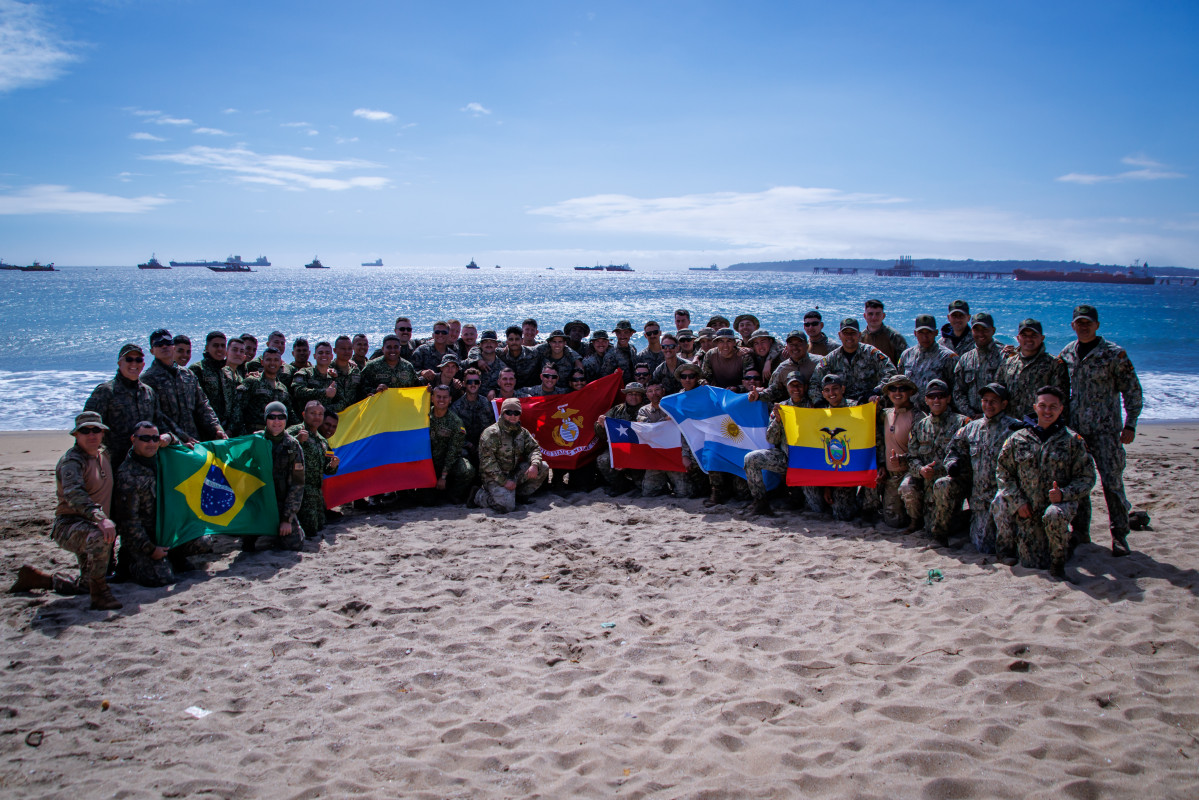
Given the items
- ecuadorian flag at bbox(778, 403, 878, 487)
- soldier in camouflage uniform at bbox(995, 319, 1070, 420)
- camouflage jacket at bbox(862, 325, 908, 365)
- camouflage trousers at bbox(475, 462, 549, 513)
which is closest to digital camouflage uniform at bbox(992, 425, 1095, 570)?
soldier in camouflage uniform at bbox(995, 319, 1070, 420)

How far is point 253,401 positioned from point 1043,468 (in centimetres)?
834

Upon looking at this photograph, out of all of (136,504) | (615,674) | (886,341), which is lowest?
(615,674)

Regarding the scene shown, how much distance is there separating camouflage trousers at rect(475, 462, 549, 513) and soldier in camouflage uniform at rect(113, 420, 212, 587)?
3.46m

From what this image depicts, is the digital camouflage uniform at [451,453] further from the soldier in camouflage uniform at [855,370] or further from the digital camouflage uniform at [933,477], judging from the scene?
the digital camouflage uniform at [933,477]

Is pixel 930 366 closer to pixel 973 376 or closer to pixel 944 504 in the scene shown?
pixel 973 376

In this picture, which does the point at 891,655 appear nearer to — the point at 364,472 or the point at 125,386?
the point at 364,472

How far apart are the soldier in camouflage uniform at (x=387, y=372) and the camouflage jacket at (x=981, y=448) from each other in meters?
6.78

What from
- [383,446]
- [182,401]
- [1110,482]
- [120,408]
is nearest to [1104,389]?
[1110,482]

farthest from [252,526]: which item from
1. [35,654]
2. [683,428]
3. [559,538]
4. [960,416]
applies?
[960,416]

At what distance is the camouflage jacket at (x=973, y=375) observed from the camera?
24.2 feet

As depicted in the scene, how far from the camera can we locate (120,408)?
6309 mm

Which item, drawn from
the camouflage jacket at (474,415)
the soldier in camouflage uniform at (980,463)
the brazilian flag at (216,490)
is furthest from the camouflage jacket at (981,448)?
the brazilian flag at (216,490)

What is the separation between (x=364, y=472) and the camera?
331 inches

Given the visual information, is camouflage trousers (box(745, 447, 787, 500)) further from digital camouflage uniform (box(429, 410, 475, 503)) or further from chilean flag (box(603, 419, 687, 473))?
digital camouflage uniform (box(429, 410, 475, 503))
